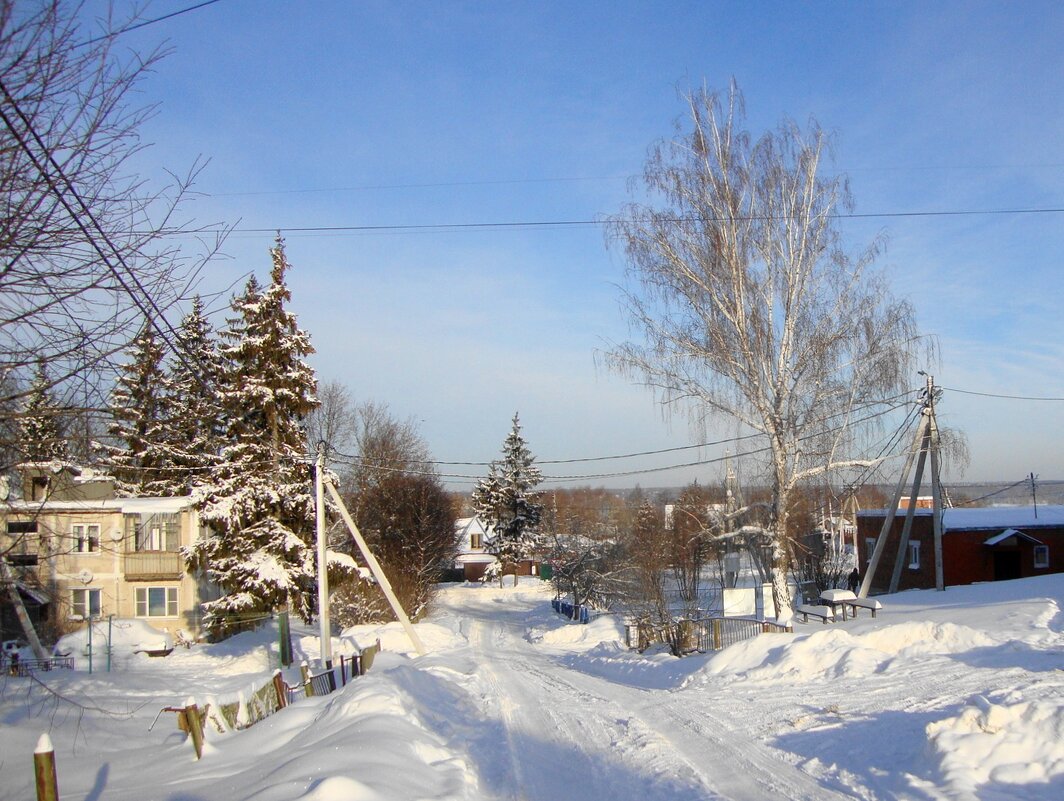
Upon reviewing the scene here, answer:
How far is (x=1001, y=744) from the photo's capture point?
25.3 feet

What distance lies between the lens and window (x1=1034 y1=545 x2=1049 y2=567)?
3544cm

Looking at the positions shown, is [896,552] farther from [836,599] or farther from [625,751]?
[625,751]

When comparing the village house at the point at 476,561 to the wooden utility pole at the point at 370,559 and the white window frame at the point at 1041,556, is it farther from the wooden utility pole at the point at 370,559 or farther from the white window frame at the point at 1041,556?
the wooden utility pole at the point at 370,559

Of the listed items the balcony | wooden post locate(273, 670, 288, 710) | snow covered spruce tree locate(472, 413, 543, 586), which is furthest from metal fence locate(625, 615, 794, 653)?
snow covered spruce tree locate(472, 413, 543, 586)

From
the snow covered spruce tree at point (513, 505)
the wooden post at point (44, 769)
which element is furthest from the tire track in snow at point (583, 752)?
the snow covered spruce tree at point (513, 505)

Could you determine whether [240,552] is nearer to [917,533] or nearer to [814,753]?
[814,753]

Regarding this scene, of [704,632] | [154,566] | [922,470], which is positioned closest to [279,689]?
[704,632]

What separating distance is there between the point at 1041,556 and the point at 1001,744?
3252 centimetres

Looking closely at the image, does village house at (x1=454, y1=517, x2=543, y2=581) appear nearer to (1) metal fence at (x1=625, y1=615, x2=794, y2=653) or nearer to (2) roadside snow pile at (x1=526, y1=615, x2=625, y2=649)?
(2) roadside snow pile at (x1=526, y1=615, x2=625, y2=649)

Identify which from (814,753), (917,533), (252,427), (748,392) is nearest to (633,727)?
(814,753)

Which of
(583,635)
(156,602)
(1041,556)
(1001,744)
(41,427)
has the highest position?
(41,427)

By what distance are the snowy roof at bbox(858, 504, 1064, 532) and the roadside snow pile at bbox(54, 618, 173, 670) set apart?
30.5 metres

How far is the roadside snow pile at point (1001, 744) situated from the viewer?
7.30 m

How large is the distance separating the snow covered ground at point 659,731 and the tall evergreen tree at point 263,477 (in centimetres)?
931
